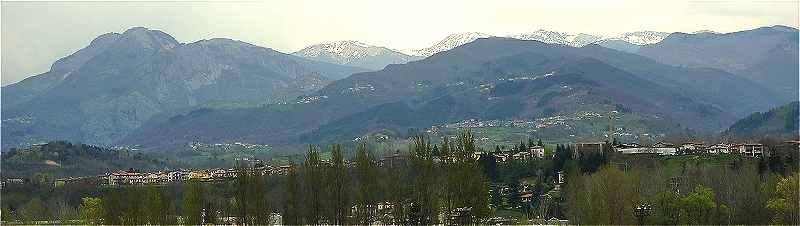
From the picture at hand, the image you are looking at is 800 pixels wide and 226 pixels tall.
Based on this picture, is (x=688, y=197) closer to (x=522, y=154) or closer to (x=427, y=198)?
(x=427, y=198)

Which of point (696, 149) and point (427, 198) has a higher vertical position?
point (696, 149)

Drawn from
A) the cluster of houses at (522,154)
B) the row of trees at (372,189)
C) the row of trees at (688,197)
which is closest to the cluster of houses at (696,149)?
the cluster of houses at (522,154)

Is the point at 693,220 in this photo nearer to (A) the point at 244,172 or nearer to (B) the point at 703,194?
(B) the point at 703,194

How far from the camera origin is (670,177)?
95.8 meters

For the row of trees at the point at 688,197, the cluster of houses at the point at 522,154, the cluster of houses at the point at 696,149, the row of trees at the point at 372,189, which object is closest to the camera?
the row of trees at the point at 688,197

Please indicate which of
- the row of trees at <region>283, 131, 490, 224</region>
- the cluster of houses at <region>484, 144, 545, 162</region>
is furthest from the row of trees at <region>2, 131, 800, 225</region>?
the cluster of houses at <region>484, 144, 545, 162</region>

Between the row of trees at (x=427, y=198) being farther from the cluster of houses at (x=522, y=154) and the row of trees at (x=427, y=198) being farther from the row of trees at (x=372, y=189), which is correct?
the cluster of houses at (x=522, y=154)

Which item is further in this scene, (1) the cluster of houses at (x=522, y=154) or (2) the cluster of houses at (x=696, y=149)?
(1) the cluster of houses at (x=522, y=154)

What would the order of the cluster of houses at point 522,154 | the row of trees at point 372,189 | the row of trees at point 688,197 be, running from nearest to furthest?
the row of trees at point 688,197
the row of trees at point 372,189
the cluster of houses at point 522,154

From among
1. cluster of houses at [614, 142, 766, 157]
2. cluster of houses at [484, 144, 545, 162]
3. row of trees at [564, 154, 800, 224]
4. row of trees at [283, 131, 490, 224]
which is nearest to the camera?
row of trees at [564, 154, 800, 224]

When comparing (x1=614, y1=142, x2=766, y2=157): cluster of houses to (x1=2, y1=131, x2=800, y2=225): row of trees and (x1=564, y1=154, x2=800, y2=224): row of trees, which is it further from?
(x1=2, y1=131, x2=800, y2=225): row of trees

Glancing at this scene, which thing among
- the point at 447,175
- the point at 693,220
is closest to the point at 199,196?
the point at 447,175

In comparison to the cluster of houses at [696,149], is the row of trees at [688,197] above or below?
below

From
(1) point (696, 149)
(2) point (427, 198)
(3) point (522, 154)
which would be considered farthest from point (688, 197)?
(3) point (522, 154)
